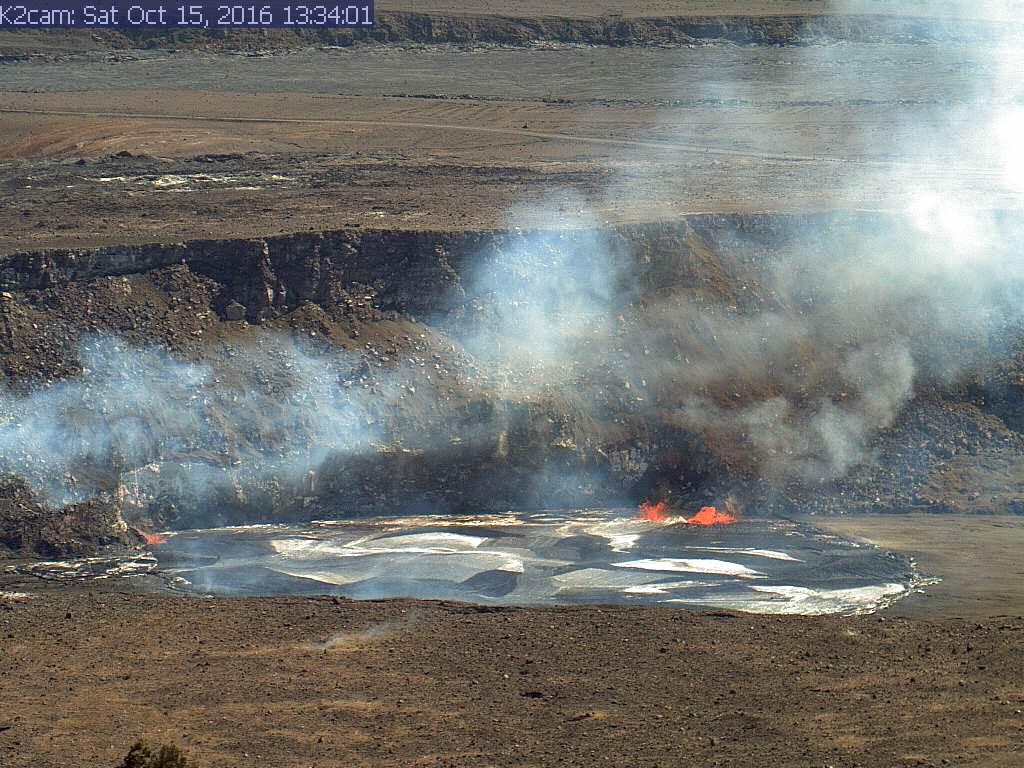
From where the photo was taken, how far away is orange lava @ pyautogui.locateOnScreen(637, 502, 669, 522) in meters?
35.6

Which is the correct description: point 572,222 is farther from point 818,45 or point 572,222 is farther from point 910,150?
point 818,45

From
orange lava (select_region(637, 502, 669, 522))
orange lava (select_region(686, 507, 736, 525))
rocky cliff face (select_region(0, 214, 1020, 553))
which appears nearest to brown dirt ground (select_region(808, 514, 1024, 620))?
rocky cliff face (select_region(0, 214, 1020, 553))

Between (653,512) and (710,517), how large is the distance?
4.61 feet

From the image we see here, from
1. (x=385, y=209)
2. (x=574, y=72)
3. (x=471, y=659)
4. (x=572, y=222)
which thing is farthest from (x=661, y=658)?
(x=574, y=72)

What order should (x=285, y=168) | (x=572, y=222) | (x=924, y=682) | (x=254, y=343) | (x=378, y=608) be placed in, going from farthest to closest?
(x=285, y=168) < (x=572, y=222) < (x=254, y=343) < (x=378, y=608) < (x=924, y=682)

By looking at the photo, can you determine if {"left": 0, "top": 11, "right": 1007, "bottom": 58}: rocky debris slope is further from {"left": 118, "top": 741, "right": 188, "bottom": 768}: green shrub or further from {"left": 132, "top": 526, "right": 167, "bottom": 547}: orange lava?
{"left": 118, "top": 741, "right": 188, "bottom": 768}: green shrub

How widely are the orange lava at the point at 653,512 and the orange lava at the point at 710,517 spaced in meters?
0.71

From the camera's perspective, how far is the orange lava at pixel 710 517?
35.3 m

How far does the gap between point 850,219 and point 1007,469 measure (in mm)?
8533

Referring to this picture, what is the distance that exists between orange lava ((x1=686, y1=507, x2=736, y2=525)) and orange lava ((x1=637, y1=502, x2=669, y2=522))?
0.71 meters

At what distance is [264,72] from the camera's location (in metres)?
66.1

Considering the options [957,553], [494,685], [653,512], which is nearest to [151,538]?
[494,685]

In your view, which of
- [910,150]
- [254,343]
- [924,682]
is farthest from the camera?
[910,150]

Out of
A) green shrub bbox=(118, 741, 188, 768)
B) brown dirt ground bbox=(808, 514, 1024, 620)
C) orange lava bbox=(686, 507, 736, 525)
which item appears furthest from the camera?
orange lava bbox=(686, 507, 736, 525)
